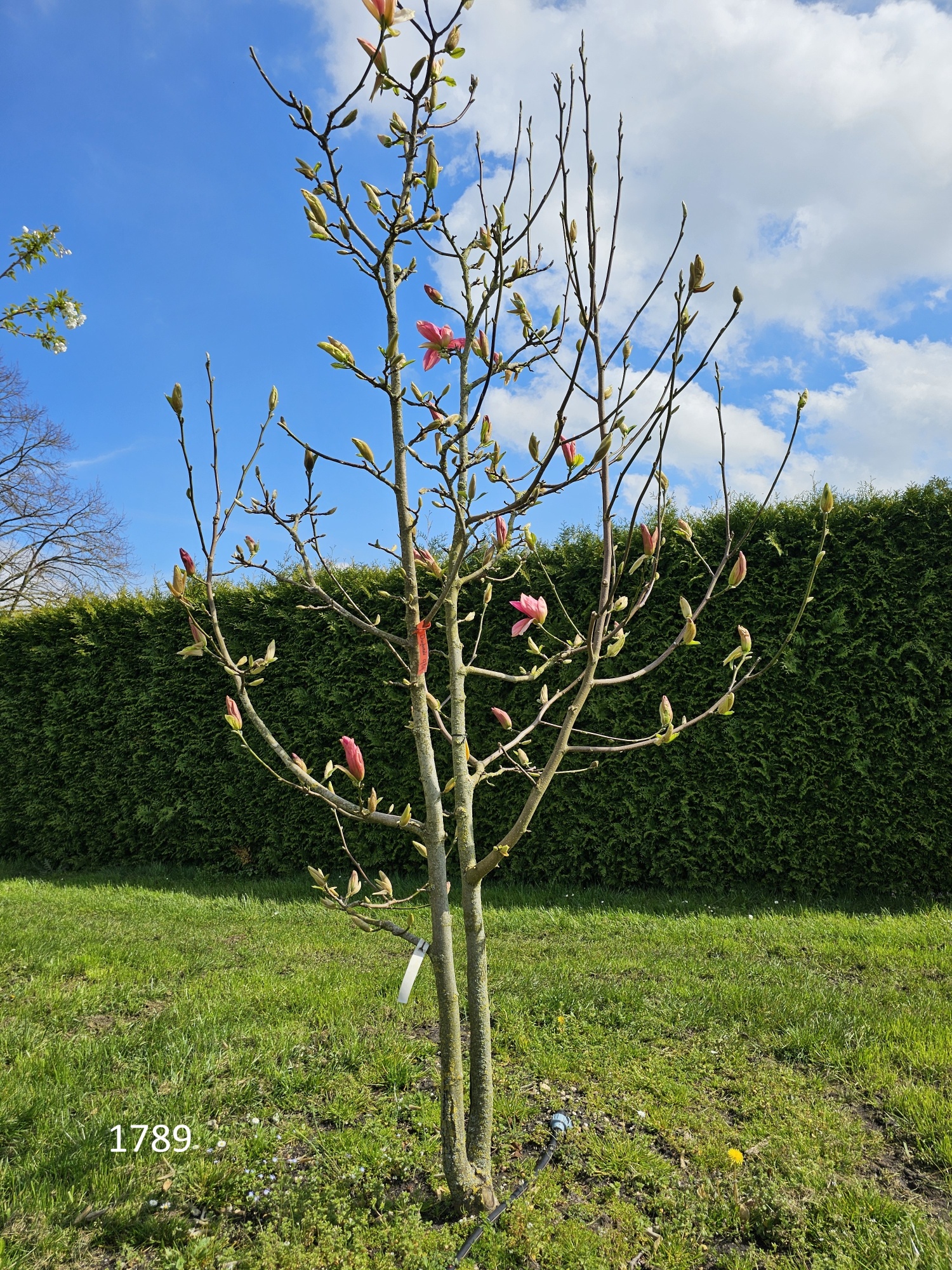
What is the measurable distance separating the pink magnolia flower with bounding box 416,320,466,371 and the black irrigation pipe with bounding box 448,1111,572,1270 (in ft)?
6.91

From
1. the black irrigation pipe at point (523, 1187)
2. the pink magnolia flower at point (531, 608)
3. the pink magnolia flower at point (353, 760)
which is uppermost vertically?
the pink magnolia flower at point (531, 608)

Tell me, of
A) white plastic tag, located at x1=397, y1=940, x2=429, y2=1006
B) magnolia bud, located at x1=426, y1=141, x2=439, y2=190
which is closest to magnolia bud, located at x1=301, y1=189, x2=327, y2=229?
magnolia bud, located at x1=426, y1=141, x2=439, y2=190

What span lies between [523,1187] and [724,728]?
11.7ft

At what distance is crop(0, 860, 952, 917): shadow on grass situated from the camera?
15.5 ft

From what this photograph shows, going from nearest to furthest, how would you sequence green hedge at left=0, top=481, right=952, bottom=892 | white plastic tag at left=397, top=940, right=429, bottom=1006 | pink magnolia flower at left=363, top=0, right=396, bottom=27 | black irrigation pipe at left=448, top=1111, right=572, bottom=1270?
pink magnolia flower at left=363, top=0, right=396, bottom=27, white plastic tag at left=397, top=940, right=429, bottom=1006, black irrigation pipe at left=448, top=1111, right=572, bottom=1270, green hedge at left=0, top=481, right=952, bottom=892

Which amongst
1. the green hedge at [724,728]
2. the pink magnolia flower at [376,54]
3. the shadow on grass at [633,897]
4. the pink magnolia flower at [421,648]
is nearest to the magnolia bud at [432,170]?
the pink magnolia flower at [376,54]

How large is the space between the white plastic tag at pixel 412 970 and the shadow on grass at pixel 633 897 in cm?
297

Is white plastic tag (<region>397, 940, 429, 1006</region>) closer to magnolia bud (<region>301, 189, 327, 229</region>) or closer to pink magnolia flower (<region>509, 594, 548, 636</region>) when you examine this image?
pink magnolia flower (<region>509, 594, 548, 636</region>)

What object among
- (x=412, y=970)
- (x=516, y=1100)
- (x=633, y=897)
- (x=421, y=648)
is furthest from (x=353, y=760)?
(x=633, y=897)

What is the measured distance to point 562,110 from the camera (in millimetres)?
1795

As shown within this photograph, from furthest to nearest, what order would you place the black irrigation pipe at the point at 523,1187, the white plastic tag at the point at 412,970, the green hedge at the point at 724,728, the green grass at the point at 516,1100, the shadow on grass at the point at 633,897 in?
1. the green hedge at the point at 724,728
2. the shadow on grass at the point at 633,897
3. the green grass at the point at 516,1100
4. the black irrigation pipe at the point at 523,1187
5. the white plastic tag at the point at 412,970

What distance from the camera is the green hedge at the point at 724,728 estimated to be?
4.89 m

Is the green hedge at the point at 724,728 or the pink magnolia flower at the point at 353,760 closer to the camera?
the pink magnolia flower at the point at 353,760

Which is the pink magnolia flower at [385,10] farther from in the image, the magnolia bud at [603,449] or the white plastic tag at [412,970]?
the white plastic tag at [412,970]
